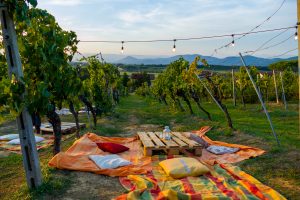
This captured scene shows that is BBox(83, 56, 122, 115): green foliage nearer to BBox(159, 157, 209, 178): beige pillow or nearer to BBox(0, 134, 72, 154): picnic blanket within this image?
BBox(0, 134, 72, 154): picnic blanket

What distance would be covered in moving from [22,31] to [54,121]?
2420mm

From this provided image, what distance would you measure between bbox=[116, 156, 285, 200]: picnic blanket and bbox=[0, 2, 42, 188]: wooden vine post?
190cm

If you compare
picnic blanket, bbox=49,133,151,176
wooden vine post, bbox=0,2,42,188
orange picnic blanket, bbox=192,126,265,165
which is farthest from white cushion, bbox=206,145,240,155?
wooden vine post, bbox=0,2,42,188

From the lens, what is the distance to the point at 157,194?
249 inches

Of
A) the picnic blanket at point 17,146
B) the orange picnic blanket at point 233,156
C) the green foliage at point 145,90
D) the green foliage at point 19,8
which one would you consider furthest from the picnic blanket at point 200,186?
the green foliage at point 145,90

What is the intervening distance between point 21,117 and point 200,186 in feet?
12.8

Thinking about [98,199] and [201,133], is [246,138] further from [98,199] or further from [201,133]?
[98,199]

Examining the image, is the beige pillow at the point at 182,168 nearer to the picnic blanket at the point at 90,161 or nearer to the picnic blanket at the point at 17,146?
the picnic blanket at the point at 90,161

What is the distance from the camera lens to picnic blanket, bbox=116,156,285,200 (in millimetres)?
6031

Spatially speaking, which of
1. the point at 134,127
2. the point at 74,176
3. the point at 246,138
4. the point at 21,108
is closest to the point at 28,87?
the point at 21,108

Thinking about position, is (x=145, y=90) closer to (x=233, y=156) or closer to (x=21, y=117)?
(x=233, y=156)

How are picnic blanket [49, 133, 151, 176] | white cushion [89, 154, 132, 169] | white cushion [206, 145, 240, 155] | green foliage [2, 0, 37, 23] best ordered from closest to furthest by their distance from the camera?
green foliage [2, 0, 37, 23] < picnic blanket [49, 133, 151, 176] < white cushion [89, 154, 132, 169] < white cushion [206, 145, 240, 155]

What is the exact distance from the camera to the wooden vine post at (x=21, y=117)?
6.11m

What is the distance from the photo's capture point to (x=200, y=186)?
22.3ft
